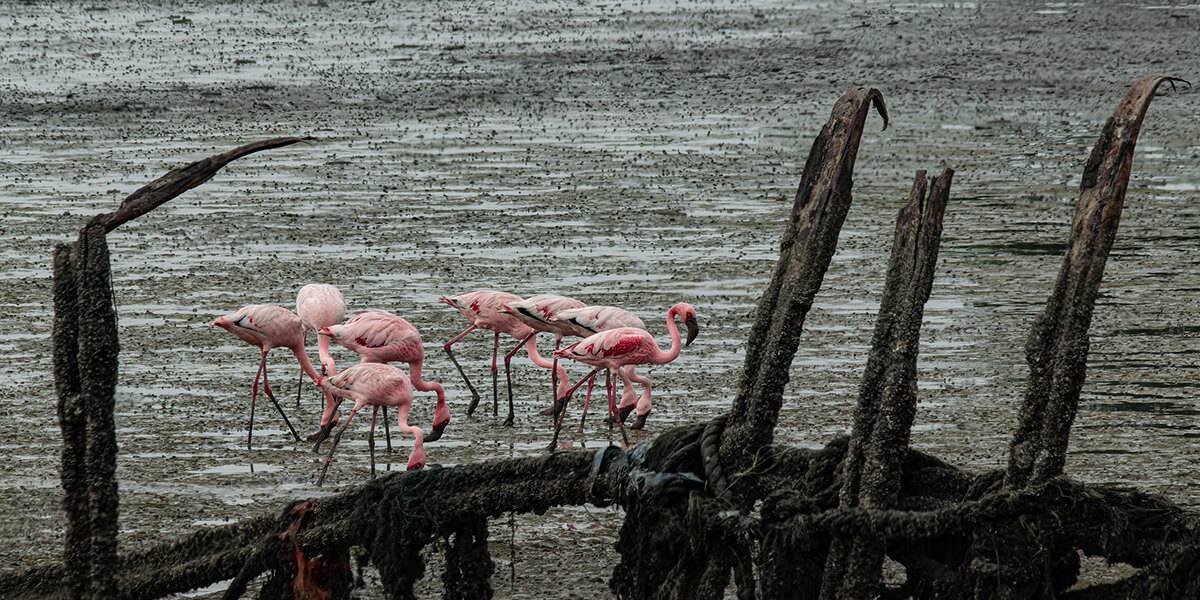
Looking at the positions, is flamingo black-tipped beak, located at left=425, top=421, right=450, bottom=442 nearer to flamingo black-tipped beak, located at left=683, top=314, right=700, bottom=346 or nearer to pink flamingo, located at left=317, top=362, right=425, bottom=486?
pink flamingo, located at left=317, top=362, right=425, bottom=486

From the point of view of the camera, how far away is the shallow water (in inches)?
357

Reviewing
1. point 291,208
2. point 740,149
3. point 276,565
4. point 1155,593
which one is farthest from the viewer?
point 740,149

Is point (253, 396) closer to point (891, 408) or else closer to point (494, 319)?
point (494, 319)

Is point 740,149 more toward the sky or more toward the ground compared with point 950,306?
more toward the sky

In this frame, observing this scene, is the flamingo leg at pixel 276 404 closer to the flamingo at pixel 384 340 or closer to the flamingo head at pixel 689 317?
the flamingo at pixel 384 340

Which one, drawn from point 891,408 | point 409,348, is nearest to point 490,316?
point 409,348

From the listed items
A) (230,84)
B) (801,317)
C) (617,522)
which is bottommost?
(617,522)

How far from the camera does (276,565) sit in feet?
20.3

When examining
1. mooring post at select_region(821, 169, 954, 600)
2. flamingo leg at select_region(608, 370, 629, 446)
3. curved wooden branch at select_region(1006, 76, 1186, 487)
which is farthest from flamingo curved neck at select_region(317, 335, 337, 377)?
curved wooden branch at select_region(1006, 76, 1186, 487)

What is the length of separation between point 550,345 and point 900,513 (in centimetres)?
607

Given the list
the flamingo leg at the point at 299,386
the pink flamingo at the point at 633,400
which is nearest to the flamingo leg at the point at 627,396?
the pink flamingo at the point at 633,400

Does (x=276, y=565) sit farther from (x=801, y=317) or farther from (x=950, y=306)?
(x=950, y=306)

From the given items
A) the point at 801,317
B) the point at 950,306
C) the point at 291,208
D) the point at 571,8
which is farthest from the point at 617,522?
the point at 571,8

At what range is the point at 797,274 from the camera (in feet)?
19.6
